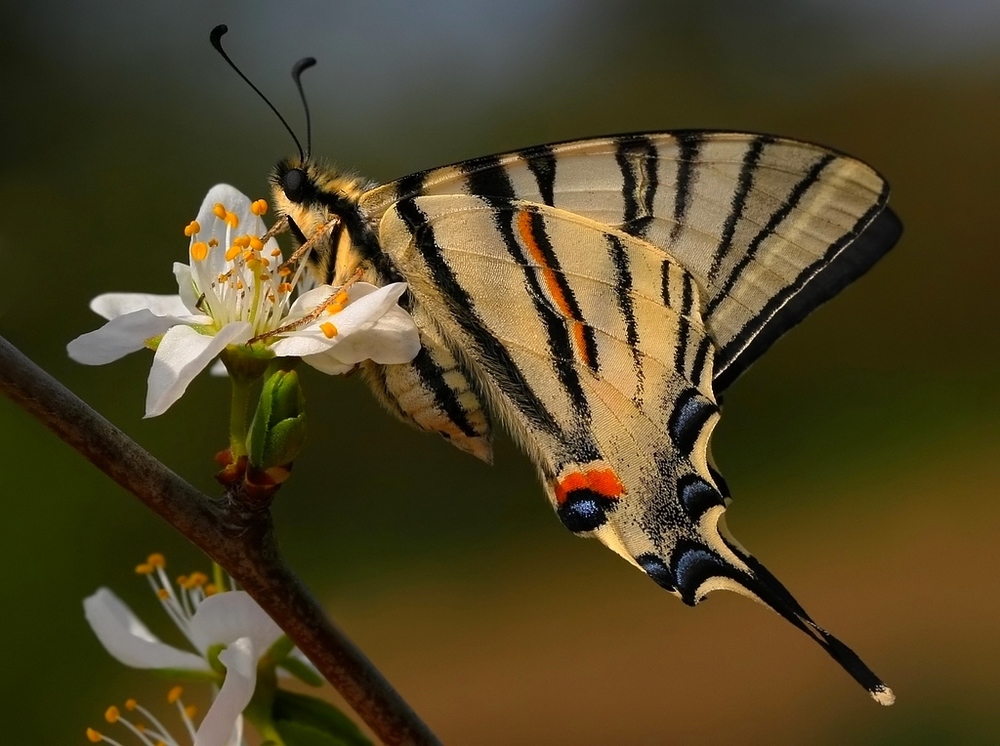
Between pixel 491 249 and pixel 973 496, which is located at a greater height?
pixel 491 249

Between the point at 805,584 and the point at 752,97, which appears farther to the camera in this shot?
the point at 752,97

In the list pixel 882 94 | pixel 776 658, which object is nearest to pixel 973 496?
pixel 776 658

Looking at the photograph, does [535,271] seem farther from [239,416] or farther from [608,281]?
[239,416]

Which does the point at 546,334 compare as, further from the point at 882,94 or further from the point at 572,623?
the point at 882,94

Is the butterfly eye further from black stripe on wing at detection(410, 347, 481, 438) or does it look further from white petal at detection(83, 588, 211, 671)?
white petal at detection(83, 588, 211, 671)

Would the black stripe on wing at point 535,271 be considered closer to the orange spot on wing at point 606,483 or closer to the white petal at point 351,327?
the orange spot on wing at point 606,483

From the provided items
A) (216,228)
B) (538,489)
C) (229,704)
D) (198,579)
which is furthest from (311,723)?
(538,489)

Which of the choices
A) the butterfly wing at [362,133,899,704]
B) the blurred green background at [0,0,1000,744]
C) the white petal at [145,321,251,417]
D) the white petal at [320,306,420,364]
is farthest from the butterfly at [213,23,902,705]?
the blurred green background at [0,0,1000,744]

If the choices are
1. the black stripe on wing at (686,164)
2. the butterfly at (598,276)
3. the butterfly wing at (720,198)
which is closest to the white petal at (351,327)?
the butterfly at (598,276)
